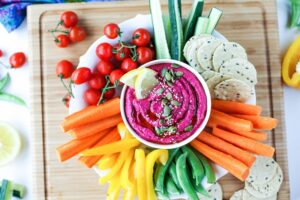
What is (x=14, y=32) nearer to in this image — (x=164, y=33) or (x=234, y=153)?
(x=164, y=33)

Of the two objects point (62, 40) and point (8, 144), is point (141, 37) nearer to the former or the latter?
point (62, 40)

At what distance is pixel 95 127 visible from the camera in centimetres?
146

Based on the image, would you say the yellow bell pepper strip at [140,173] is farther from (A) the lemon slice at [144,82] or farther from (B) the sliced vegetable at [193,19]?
(B) the sliced vegetable at [193,19]

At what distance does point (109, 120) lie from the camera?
1472mm

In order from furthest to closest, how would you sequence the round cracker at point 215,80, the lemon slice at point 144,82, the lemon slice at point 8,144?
1. the lemon slice at point 8,144
2. the round cracker at point 215,80
3. the lemon slice at point 144,82

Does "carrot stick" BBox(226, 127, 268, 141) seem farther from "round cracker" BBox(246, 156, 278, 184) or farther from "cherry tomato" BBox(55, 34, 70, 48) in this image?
"cherry tomato" BBox(55, 34, 70, 48)

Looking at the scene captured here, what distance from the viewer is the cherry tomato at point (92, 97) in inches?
58.8

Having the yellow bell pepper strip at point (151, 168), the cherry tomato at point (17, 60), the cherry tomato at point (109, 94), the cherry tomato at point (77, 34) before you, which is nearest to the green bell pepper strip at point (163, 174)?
the yellow bell pepper strip at point (151, 168)

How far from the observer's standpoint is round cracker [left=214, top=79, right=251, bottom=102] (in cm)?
144

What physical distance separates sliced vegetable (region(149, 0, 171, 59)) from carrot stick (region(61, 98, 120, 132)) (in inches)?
7.5

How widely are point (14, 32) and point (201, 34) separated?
67cm

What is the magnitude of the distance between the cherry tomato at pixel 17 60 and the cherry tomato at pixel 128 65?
41 centimetres

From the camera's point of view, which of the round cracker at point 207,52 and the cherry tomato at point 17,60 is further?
the cherry tomato at point 17,60

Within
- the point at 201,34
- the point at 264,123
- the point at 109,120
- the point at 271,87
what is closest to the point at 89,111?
the point at 109,120
